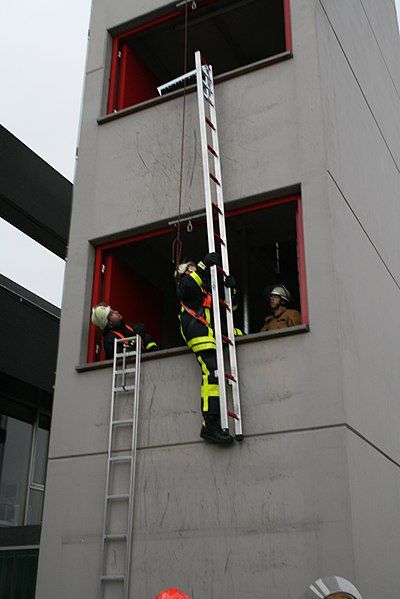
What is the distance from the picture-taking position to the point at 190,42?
12758mm

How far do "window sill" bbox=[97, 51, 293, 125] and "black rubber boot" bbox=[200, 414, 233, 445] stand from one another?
4493mm

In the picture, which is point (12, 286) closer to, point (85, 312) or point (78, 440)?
point (85, 312)

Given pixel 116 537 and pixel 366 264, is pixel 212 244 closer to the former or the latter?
pixel 366 264

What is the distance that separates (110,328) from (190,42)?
5319mm

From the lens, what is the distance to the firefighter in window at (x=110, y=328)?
9.86 meters

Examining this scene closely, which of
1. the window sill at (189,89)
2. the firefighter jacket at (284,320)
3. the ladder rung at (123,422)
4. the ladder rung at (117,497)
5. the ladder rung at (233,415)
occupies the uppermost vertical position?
the window sill at (189,89)

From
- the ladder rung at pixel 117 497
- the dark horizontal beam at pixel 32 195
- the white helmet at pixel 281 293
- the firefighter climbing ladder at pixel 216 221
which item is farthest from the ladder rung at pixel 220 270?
the dark horizontal beam at pixel 32 195

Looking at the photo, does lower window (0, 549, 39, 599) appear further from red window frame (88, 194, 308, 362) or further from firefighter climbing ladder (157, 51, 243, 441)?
firefighter climbing ladder (157, 51, 243, 441)

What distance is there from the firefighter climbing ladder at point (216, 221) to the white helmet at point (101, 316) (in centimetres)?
154

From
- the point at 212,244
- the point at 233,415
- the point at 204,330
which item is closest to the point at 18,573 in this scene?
the point at 233,415

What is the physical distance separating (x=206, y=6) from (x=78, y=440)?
630cm

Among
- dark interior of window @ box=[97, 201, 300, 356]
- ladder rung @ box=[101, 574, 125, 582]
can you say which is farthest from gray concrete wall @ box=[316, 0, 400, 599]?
ladder rung @ box=[101, 574, 125, 582]

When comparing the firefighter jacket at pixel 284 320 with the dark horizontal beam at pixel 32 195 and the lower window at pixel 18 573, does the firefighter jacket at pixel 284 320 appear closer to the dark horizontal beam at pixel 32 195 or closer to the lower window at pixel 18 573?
the lower window at pixel 18 573

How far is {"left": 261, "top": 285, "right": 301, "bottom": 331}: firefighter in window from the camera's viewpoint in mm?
9273
